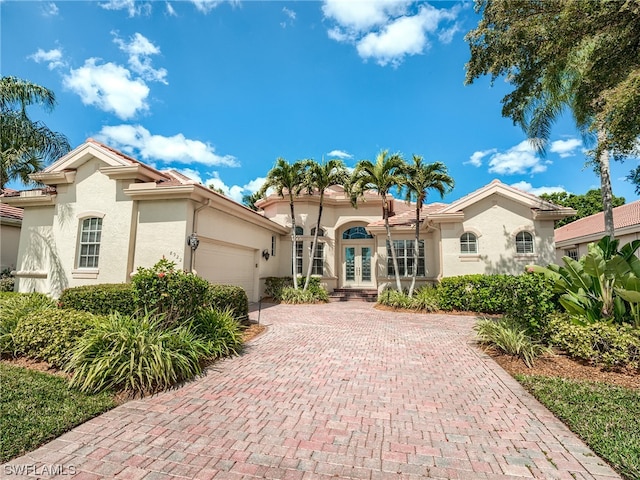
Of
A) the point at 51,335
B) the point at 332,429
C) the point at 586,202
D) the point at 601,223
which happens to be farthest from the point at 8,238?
the point at 586,202

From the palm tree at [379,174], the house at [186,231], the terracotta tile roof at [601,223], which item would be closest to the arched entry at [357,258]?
the house at [186,231]

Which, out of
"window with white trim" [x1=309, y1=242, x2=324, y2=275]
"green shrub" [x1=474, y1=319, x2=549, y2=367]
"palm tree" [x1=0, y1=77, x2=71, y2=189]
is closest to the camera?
"green shrub" [x1=474, y1=319, x2=549, y2=367]

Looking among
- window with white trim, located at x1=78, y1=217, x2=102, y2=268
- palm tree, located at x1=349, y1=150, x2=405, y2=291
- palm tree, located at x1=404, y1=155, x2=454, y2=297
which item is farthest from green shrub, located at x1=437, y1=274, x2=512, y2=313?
window with white trim, located at x1=78, y1=217, x2=102, y2=268

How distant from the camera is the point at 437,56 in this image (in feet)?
35.8

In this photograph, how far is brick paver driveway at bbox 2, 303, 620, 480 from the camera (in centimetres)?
288

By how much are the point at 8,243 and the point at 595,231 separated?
31800 millimetres

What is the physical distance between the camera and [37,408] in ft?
12.8

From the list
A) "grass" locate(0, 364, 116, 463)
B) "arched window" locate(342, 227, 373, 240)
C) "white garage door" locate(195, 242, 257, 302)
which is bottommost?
"grass" locate(0, 364, 116, 463)

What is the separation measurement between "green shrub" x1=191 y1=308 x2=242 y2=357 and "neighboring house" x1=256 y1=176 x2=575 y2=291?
33.0 feet

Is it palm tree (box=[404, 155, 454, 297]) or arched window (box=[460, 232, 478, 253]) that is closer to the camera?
palm tree (box=[404, 155, 454, 297])

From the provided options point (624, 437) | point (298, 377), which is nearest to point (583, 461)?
Answer: point (624, 437)

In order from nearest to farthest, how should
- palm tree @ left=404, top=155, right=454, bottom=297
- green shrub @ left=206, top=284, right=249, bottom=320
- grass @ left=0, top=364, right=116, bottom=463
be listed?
grass @ left=0, top=364, right=116, bottom=463
green shrub @ left=206, top=284, right=249, bottom=320
palm tree @ left=404, top=155, right=454, bottom=297

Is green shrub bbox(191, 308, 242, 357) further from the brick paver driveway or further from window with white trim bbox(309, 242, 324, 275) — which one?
window with white trim bbox(309, 242, 324, 275)

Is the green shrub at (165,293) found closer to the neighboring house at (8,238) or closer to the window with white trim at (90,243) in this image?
the window with white trim at (90,243)
